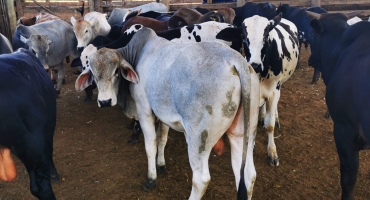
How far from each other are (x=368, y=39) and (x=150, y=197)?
287cm

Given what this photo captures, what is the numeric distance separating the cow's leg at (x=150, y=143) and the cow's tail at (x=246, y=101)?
1.26m

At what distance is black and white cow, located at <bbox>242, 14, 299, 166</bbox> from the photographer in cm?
417

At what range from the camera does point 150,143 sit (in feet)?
13.0

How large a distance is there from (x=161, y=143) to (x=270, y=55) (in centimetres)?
189

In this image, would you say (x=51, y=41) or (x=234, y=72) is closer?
(x=234, y=72)

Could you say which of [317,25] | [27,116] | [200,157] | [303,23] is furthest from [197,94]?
[303,23]

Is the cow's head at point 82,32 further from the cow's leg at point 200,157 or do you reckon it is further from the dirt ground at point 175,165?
the cow's leg at point 200,157

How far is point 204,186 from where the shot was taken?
10.3ft

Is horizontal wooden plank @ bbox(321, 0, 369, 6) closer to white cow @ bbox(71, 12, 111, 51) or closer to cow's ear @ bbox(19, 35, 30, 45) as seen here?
white cow @ bbox(71, 12, 111, 51)

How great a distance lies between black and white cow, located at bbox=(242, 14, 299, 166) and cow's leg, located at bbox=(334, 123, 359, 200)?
121cm

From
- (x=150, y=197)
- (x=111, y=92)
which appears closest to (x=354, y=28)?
(x=111, y=92)

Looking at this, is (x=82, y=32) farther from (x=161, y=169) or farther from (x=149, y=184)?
(x=149, y=184)

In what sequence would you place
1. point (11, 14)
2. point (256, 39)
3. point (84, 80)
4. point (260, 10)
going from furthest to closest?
point (11, 14), point (260, 10), point (256, 39), point (84, 80)

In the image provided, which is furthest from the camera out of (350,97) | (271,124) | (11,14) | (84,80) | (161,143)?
(11,14)
